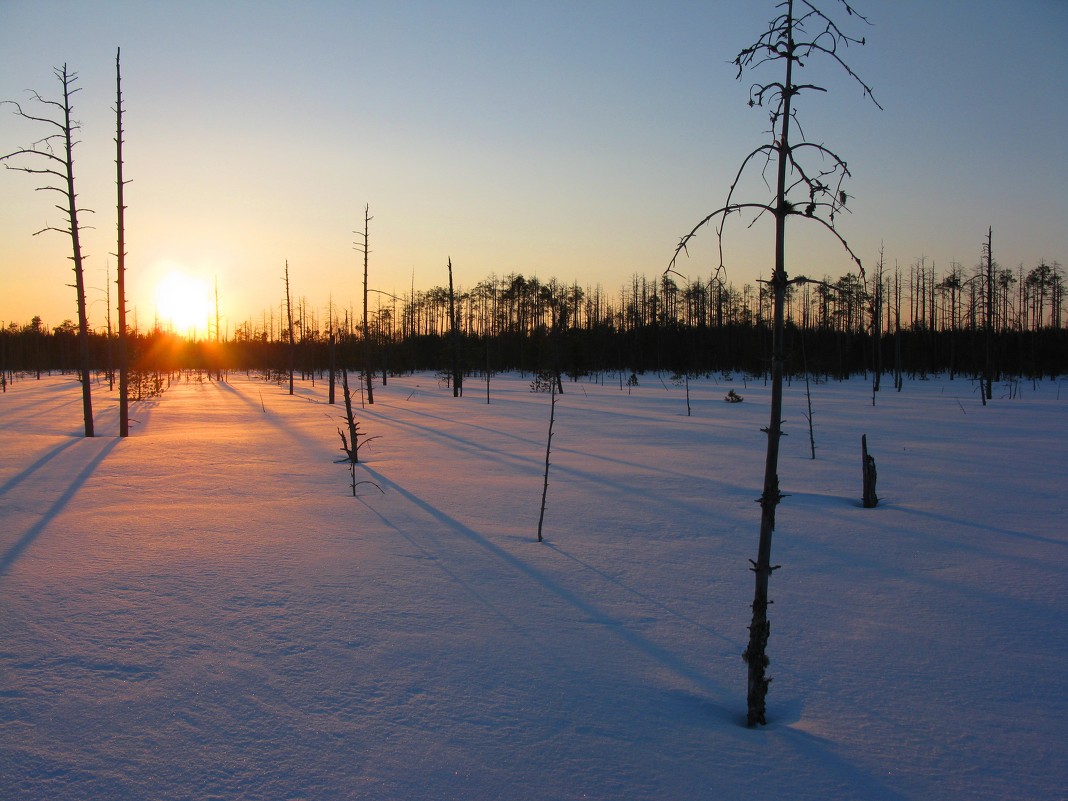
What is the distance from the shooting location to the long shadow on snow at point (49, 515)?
5.91 metres

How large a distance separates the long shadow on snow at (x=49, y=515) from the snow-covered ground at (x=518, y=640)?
6cm

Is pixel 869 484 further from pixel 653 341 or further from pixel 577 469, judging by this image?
pixel 653 341

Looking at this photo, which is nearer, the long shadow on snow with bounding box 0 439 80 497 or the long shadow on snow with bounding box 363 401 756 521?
the long shadow on snow with bounding box 0 439 80 497

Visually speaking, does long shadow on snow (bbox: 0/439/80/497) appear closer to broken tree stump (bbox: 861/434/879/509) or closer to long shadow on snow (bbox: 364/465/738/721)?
long shadow on snow (bbox: 364/465/738/721)

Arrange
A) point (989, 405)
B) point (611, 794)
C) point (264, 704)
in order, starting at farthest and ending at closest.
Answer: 1. point (989, 405)
2. point (264, 704)
3. point (611, 794)

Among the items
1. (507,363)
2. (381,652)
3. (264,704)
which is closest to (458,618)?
(381,652)

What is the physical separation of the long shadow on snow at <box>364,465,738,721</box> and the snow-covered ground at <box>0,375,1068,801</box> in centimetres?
3

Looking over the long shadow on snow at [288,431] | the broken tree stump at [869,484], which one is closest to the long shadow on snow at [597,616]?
the broken tree stump at [869,484]

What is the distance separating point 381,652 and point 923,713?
3.21m

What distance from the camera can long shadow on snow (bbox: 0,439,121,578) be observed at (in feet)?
19.4

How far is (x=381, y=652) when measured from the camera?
410cm

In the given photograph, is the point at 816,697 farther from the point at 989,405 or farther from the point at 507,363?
the point at 507,363

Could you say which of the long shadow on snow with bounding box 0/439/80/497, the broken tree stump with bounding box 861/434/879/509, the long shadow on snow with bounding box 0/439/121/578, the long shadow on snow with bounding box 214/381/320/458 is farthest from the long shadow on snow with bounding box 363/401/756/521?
the long shadow on snow with bounding box 0/439/80/497

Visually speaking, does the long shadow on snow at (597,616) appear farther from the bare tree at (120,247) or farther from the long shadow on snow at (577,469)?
the bare tree at (120,247)
